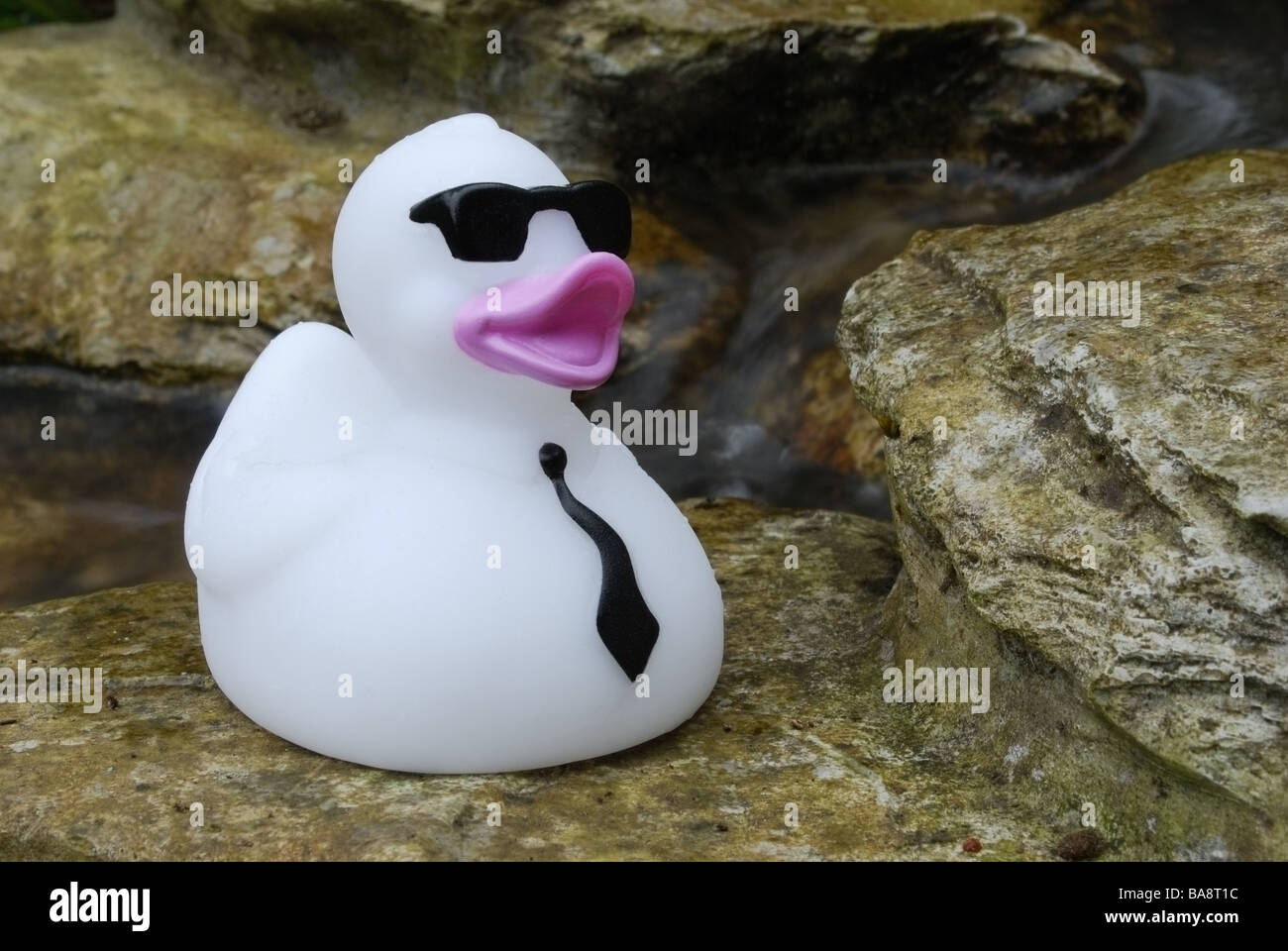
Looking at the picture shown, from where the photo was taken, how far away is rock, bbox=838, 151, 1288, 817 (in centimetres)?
289

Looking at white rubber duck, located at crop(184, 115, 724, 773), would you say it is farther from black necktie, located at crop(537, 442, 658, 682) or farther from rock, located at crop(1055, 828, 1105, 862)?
rock, located at crop(1055, 828, 1105, 862)

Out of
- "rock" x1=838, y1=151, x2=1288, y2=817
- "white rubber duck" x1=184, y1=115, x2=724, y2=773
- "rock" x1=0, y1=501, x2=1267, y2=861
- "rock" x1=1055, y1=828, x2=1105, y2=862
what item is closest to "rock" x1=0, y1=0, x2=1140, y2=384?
"rock" x1=838, y1=151, x2=1288, y2=817

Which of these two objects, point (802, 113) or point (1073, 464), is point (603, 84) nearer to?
point (802, 113)

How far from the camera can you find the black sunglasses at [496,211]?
3.10 metres

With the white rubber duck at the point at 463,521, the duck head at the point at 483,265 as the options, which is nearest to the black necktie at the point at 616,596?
the white rubber duck at the point at 463,521

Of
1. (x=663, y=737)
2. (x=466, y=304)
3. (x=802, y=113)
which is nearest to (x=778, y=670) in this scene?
(x=663, y=737)

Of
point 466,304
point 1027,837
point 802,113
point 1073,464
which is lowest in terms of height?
point 1027,837

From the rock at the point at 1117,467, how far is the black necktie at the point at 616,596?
652 mm

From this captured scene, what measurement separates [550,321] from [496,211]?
0.23 m

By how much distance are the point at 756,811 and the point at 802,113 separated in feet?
14.1

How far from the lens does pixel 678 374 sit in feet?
20.9

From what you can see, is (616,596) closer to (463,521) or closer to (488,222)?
(463,521)

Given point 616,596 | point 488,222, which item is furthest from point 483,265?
point 616,596

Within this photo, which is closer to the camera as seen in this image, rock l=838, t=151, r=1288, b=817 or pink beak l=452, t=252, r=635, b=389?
rock l=838, t=151, r=1288, b=817
